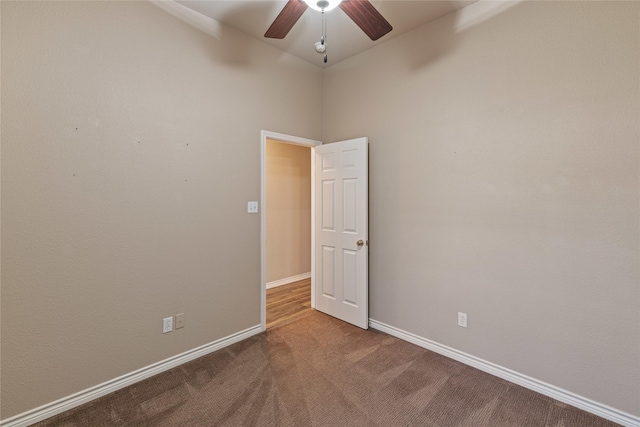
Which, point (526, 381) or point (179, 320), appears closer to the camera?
point (526, 381)

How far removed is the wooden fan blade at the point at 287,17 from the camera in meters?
1.67

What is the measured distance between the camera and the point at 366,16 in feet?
5.77

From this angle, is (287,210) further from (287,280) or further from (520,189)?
(520,189)

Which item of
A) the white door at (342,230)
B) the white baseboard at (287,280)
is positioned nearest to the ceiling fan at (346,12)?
the white door at (342,230)

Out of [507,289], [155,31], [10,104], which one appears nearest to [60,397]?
[10,104]

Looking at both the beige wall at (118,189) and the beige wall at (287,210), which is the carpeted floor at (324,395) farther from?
the beige wall at (287,210)

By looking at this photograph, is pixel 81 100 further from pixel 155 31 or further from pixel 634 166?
pixel 634 166

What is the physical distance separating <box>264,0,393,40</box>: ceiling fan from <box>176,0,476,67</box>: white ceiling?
0.54 metres

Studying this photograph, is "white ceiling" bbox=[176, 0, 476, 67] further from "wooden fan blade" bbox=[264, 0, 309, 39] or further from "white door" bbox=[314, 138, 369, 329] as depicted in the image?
"white door" bbox=[314, 138, 369, 329]

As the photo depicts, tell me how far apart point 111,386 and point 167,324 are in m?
0.51

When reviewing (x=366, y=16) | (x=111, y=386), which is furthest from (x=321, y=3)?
(x=111, y=386)

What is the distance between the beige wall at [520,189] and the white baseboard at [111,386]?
171 centimetres

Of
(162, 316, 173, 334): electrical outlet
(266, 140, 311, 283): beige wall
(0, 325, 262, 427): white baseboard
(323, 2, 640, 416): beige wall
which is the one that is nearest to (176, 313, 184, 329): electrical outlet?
(162, 316, 173, 334): electrical outlet

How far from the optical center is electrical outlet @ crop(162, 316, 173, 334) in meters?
2.27
